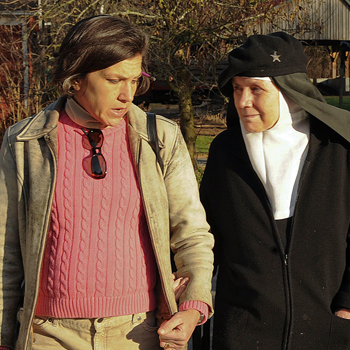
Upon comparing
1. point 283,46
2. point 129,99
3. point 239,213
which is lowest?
point 239,213

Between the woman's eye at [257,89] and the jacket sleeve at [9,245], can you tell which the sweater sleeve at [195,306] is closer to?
the jacket sleeve at [9,245]

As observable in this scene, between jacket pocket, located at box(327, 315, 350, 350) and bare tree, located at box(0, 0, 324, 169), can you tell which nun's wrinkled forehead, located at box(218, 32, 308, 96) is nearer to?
jacket pocket, located at box(327, 315, 350, 350)

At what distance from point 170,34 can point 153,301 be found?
6.51 m

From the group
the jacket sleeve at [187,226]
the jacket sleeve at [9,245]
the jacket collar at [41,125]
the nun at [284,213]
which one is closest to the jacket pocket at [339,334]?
the nun at [284,213]

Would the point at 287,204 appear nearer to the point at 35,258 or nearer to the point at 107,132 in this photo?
the point at 107,132

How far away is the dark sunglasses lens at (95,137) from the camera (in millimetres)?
2266

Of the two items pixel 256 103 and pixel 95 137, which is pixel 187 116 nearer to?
pixel 256 103

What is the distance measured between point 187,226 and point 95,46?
0.76m

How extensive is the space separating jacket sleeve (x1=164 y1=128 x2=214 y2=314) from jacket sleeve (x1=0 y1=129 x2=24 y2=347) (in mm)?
577

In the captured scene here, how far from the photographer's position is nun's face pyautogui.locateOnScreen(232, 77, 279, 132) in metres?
2.65

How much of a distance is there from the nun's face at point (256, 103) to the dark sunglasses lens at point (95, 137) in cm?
72

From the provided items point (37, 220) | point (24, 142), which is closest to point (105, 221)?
point (37, 220)

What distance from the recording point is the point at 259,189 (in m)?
2.72

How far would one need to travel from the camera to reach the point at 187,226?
7.56ft
